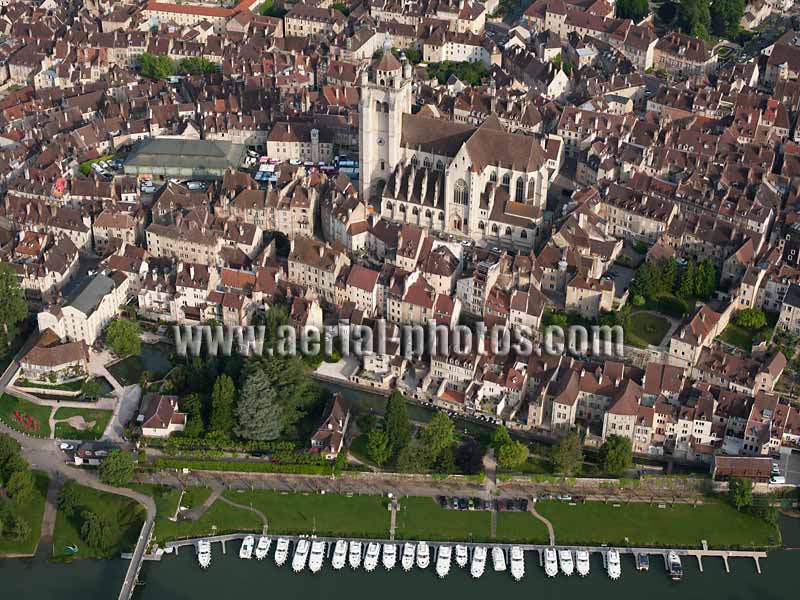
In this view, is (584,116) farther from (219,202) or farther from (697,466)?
(697,466)

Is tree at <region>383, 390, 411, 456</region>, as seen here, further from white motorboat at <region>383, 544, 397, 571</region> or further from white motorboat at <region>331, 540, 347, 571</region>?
white motorboat at <region>331, 540, 347, 571</region>

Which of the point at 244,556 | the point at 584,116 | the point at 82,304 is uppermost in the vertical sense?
the point at 584,116

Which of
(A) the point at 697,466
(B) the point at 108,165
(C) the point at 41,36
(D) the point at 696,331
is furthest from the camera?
(C) the point at 41,36

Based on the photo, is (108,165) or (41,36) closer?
(108,165)

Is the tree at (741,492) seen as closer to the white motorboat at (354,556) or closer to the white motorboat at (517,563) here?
the white motorboat at (517,563)

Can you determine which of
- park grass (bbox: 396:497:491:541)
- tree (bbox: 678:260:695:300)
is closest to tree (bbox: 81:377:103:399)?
park grass (bbox: 396:497:491:541)

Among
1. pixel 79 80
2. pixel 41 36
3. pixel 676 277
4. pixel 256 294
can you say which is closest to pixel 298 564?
pixel 256 294

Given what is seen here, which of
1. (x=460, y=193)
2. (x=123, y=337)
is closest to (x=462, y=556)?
(x=123, y=337)

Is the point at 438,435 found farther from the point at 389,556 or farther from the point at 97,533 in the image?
the point at 97,533
